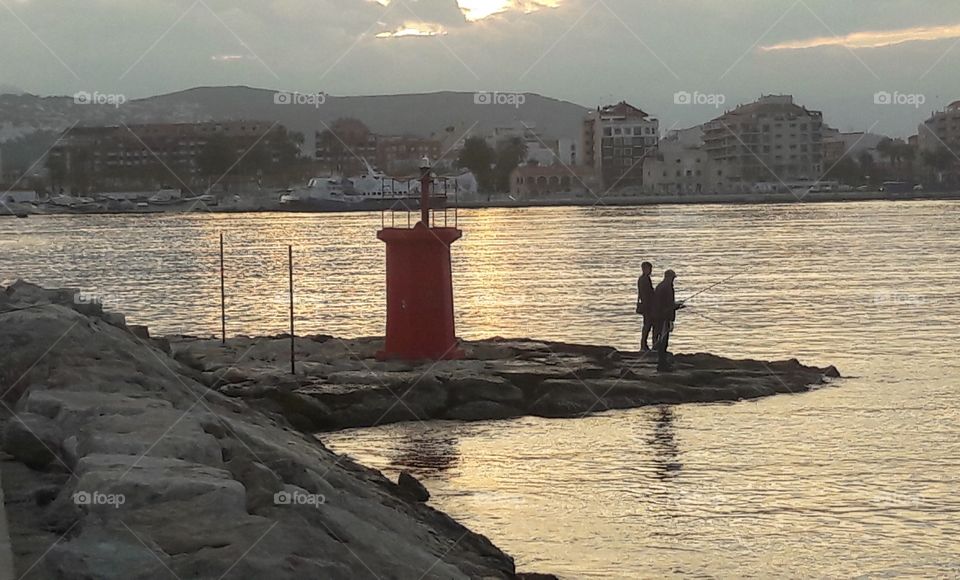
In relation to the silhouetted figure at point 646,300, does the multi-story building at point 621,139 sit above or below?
above

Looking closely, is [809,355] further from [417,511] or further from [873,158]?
[873,158]

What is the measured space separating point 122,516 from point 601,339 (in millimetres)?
16781

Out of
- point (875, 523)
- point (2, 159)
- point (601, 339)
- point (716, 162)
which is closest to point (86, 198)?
point (2, 159)

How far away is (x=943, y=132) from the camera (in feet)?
635

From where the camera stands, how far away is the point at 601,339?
2191cm

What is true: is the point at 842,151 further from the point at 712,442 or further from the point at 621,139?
the point at 712,442

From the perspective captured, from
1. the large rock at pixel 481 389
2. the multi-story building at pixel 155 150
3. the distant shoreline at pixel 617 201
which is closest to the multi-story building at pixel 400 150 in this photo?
the distant shoreline at pixel 617 201

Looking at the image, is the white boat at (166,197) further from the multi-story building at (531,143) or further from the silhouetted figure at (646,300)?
the silhouetted figure at (646,300)

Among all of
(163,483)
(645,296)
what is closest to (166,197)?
(645,296)

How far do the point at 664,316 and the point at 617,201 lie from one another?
553ft

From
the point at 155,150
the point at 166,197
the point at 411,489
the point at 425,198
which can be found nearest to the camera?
the point at 411,489

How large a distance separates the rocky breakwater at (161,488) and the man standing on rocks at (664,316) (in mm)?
6918

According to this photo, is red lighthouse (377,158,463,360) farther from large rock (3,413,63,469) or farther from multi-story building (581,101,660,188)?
multi-story building (581,101,660,188)

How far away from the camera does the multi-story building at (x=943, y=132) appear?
606ft
